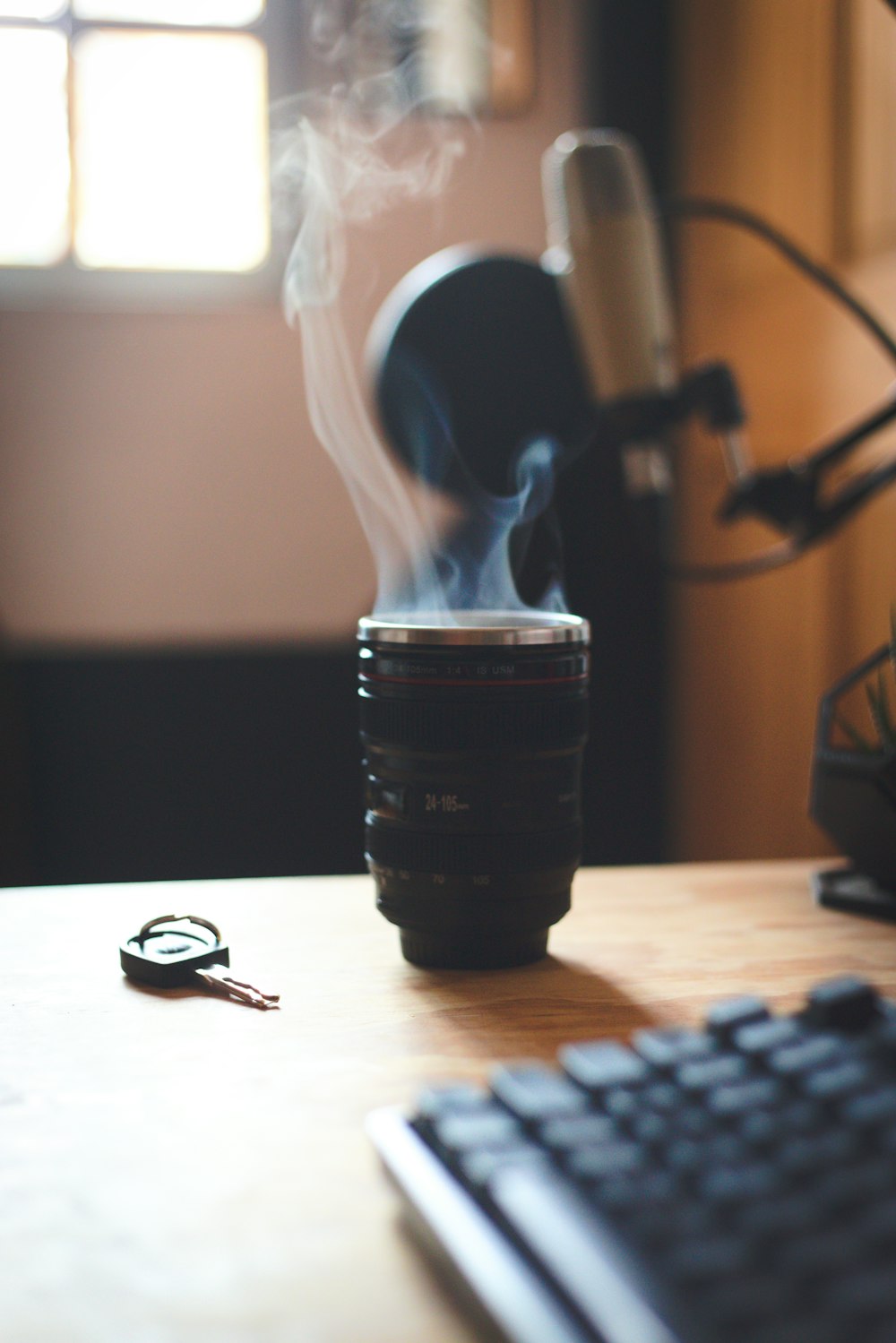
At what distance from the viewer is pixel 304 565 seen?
218cm

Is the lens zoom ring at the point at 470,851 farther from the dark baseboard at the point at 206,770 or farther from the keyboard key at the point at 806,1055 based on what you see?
the dark baseboard at the point at 206,770

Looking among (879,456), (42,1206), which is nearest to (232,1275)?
(42,1206)

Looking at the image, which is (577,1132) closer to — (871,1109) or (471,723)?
(871,1109)

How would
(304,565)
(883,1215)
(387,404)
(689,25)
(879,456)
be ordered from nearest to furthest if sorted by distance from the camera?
(883,1215) < (879,456) < (387,404) < (689,25) < (304,565)

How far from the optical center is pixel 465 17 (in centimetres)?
216

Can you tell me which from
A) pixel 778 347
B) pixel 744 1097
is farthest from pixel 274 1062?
pixel 778 347

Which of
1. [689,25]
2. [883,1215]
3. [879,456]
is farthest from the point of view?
[689,25]

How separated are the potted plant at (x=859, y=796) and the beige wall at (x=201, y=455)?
1.46 meters

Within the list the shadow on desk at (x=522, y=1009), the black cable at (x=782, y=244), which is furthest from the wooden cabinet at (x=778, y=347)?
the shadow on desk at (x=522, y=1009)

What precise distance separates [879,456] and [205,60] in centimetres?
144

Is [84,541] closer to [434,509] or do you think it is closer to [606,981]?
[434,509]

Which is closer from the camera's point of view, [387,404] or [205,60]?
[387,404]

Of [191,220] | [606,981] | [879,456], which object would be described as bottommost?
[606,981]

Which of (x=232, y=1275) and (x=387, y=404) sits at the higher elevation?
(x=387, y=404)
